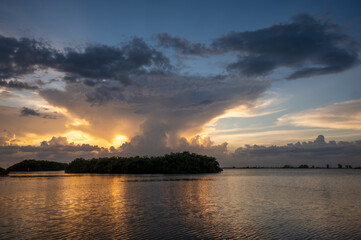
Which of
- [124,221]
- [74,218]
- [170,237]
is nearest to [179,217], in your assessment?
[124,221]

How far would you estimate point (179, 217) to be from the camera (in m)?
31.0

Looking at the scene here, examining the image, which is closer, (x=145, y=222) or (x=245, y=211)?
(x=145, y=222)

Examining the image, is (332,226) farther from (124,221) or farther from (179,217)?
(124,221)

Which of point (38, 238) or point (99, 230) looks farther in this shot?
point (99, 230)

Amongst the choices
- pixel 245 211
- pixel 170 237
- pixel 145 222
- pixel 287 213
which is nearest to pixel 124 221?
pixel 145 222

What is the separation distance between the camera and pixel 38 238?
73.4ft

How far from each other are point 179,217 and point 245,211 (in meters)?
8.86

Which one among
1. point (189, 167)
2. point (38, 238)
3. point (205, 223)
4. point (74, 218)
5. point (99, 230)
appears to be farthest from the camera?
point (189, 167)

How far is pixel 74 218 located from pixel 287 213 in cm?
2416

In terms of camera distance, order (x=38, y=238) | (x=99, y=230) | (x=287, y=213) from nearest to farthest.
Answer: (x=38, y=238) → (x=99, y=230) → (x=287, y=213)

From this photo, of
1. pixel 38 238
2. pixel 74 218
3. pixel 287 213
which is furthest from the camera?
pixel 287 213

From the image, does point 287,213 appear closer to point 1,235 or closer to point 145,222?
point 145,222

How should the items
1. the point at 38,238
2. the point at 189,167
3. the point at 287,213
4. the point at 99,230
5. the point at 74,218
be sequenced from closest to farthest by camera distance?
the point at 38,238 < the point at 99,230 < the point at 74,218 < the point at 287,213 < the point at 189,167

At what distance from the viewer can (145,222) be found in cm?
2839
